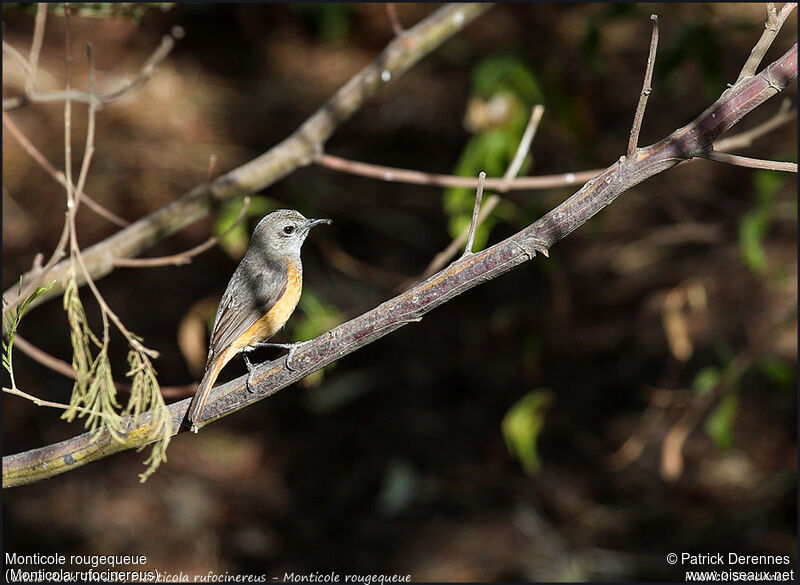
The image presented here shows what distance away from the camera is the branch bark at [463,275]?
2.11m

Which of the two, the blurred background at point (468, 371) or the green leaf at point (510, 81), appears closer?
the green leaf at point (510, 81)

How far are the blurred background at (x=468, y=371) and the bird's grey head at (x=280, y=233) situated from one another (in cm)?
210

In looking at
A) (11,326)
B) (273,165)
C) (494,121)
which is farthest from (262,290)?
(494,121)

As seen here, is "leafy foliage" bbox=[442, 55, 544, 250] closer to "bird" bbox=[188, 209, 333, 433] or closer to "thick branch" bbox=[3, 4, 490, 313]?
"thick branch" bbox=[3, 4, 490, 313]

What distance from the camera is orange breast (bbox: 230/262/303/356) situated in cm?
341

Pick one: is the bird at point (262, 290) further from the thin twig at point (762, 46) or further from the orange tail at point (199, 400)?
the thin twig at point (762, 46)

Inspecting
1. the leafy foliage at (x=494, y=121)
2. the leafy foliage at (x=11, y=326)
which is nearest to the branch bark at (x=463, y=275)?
the leafy foliage at (x=11, y=326)

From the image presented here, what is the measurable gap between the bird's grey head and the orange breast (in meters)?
0.12

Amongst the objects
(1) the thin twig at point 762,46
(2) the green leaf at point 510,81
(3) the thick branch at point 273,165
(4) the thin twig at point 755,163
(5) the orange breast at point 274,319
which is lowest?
(4) the thin twig at point 755,163

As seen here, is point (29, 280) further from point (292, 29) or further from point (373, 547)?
point (292, 29)

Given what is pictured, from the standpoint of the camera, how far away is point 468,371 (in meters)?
7.64

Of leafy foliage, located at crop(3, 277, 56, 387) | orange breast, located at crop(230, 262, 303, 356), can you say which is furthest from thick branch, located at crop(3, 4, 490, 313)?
leafy foliage, located at crop(3, 277, 56, 387)

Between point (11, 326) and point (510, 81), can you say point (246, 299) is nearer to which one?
point (11, 326)

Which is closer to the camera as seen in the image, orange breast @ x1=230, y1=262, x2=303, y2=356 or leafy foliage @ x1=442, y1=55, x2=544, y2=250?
orange breast @ x1=230, y1=262, x2=303, y2=356
